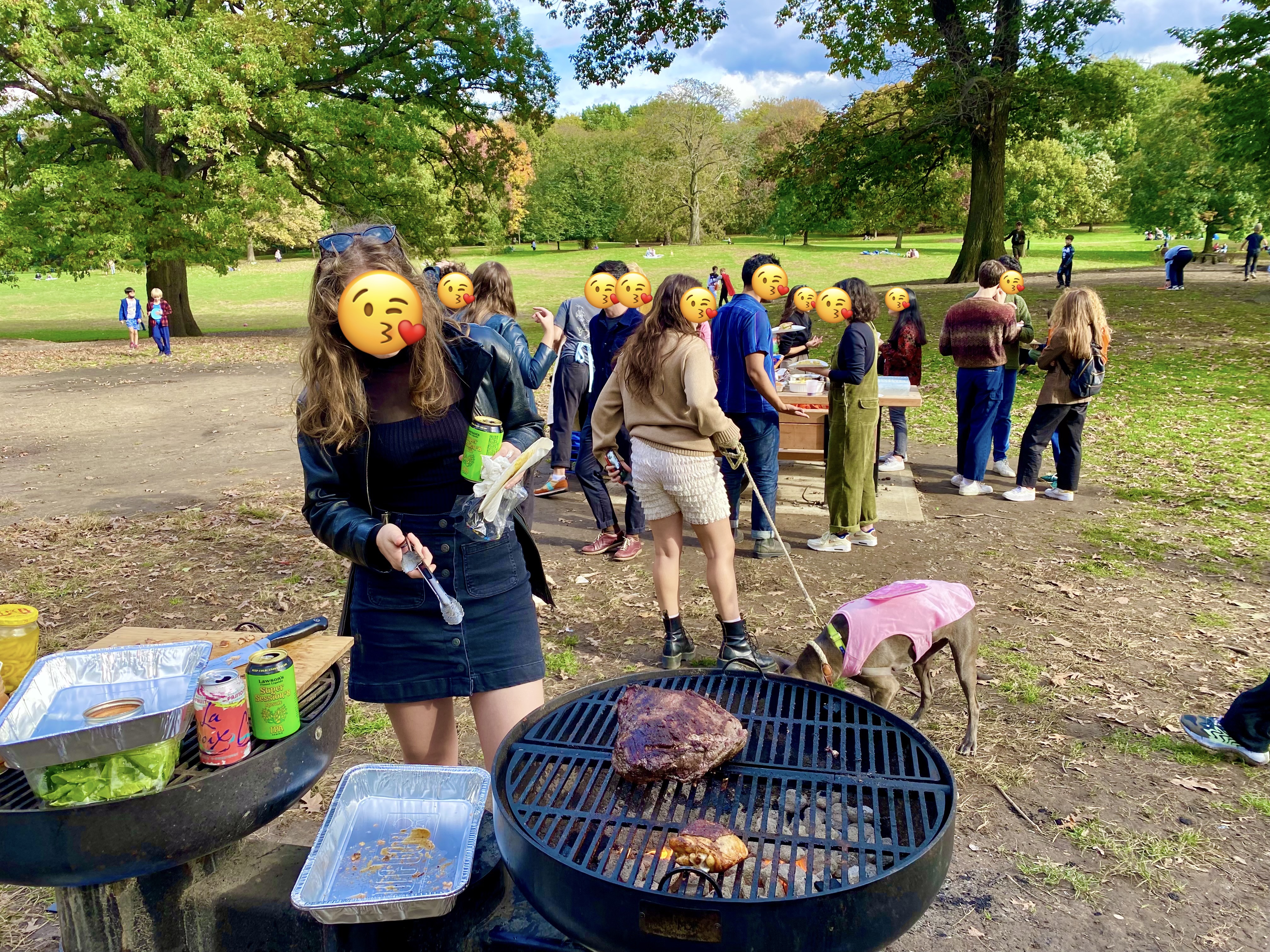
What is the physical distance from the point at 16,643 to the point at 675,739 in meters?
1.93

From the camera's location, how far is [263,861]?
8.61ft

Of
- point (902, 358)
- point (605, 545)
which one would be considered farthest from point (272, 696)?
point (902, 358)

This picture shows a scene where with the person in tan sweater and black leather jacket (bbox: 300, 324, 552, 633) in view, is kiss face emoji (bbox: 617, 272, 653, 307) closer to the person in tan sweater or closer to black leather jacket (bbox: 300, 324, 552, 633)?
the person in tan sweater

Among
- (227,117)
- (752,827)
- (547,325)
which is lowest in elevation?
(752,827)

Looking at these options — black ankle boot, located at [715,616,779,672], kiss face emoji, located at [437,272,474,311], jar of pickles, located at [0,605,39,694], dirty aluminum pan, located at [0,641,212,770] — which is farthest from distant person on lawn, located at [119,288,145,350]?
dirty aluminum pan, located at [0,641,212,770]

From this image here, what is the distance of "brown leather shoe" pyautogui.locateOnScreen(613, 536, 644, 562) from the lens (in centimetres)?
680

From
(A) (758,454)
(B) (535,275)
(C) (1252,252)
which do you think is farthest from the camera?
(B) (535,275)

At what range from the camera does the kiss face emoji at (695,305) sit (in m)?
4.46

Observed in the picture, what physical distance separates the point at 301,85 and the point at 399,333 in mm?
23695

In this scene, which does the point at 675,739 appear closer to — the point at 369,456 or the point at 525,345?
the point at 369,456

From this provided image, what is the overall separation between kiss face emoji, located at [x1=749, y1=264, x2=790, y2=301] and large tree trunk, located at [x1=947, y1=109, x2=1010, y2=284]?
16.4 metres

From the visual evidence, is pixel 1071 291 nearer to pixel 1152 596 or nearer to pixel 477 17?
pixel 1152 596

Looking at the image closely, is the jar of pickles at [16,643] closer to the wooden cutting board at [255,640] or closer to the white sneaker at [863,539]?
the wooden cutting board at [255,640]

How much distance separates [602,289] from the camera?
6.02 m
